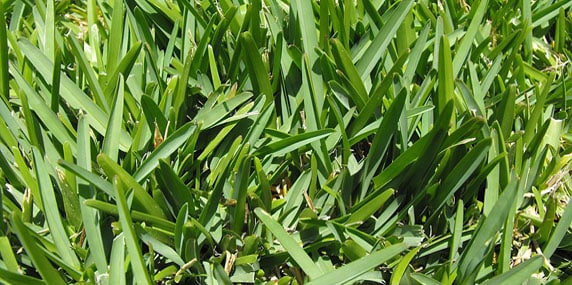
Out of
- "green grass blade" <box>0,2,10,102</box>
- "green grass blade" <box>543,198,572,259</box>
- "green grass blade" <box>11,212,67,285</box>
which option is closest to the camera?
"green grass blade" <box>11,212,67,285</box>

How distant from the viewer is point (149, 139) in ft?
4.65

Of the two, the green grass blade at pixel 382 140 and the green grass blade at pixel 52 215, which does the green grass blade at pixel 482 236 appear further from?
the green grass blade at pixel 52 215

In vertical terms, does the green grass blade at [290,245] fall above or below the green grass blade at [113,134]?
below

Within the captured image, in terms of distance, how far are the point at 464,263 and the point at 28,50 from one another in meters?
1.05

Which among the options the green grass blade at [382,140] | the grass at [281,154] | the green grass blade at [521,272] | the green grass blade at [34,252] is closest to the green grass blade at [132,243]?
the grass at [281,154]

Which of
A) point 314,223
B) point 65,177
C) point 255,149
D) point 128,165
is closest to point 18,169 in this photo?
point 65,177

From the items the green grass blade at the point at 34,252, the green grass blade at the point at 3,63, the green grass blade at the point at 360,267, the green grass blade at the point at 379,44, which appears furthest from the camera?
the green grass blade at the point at 379,44

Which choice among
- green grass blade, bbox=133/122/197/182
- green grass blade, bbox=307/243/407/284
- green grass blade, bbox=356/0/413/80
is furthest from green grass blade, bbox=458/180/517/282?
green grass blade, bbox=133/122/197/182

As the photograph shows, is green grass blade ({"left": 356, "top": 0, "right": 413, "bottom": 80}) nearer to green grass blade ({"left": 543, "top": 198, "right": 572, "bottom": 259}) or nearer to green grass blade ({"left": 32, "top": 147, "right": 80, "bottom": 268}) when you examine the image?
green grass blade ({"left": 543, "top": 198, "right": 572, "bottom": 259})

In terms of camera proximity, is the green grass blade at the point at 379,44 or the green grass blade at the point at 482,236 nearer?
the green grass blade at the point at 482,236

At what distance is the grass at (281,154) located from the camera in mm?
1244

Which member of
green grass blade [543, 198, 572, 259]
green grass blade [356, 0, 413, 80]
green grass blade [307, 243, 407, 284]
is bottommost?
green grass blade [543, 198, 572, 259]

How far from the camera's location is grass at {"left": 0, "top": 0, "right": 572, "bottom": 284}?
4.08 ft

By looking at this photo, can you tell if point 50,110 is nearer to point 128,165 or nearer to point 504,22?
point 128,165
